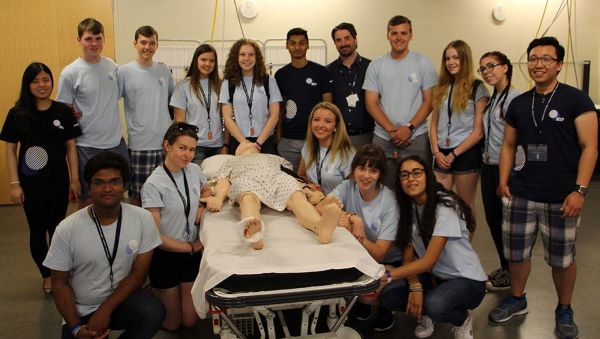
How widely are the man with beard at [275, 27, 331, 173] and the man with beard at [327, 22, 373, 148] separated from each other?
3.7 inches

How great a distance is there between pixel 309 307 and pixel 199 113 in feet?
6.53

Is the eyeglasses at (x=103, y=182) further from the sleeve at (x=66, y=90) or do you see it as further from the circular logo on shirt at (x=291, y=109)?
the circular logo on shirt at (x=291, y=109)

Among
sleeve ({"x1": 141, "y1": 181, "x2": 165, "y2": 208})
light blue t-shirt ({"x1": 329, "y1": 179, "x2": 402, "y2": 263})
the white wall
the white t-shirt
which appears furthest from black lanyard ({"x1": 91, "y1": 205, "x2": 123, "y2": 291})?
the white wall

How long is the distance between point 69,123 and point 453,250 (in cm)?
226

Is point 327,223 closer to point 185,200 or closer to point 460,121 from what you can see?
point 185,200

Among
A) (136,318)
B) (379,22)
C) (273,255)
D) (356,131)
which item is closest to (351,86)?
(356,131)

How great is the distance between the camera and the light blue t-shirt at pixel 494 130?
3.11 metres

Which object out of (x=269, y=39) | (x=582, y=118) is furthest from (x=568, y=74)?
(x=582, y=118)

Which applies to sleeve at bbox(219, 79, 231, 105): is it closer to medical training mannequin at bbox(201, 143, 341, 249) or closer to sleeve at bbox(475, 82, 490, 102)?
medical training mannequin at bbox(201, 143, 341, 249)

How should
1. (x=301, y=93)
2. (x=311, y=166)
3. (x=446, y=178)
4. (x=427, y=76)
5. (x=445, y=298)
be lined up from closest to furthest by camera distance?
(x=445, y=298) → (x=311, y=166) → (x=446, y=178) → (x=427, y=76) → (x=301, y=93)

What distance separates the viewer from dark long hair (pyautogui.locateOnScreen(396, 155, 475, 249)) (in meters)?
2.51

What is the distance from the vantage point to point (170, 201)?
2654 millimetres

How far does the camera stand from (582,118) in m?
2.47

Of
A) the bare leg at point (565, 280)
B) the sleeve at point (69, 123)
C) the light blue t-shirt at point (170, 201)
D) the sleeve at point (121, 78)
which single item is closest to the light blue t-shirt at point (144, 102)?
the sleeve at point (121, 78)
